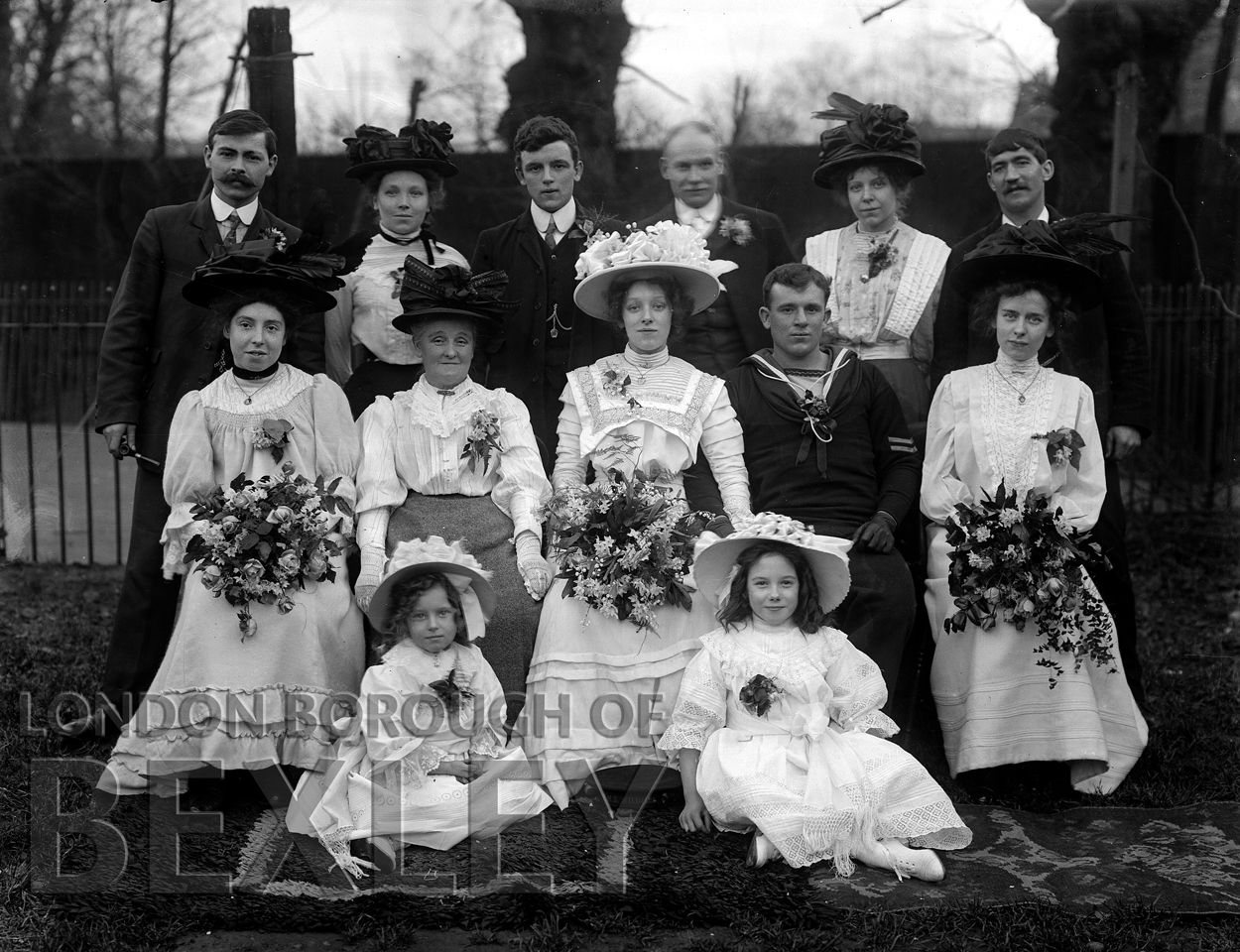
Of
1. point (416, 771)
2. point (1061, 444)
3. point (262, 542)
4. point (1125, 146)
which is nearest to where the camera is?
point (416, 771)

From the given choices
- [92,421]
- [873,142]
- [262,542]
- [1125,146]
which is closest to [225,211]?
[262,542]

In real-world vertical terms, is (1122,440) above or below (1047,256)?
below

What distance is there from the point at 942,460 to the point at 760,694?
1596 millimetres

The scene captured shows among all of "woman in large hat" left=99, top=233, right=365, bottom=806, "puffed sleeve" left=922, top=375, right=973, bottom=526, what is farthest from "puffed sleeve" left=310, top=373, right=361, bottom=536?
"puffed sleeve" left=922, top=375, right=973, bottom=526

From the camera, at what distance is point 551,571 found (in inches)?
197

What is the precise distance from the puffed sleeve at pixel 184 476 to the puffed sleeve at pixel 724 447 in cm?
202

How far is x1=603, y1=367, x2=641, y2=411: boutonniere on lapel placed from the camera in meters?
5.30

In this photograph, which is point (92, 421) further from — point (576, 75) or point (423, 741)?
point (423, 741)

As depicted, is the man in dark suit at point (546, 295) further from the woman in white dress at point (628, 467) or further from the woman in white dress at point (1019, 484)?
the woman in white dress at point (1019, 484)

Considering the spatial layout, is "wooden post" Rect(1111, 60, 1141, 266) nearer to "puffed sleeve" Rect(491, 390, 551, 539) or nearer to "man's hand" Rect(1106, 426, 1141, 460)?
"man's hand" Rect(1106, 426, 1141, 460)

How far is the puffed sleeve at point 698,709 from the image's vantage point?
14.5ft

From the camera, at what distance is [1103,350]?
→ 5895mm

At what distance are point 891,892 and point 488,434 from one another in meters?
2.34

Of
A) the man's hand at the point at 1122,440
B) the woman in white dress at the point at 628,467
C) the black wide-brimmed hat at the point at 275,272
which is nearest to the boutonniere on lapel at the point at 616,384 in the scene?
the woman in white dress at the point at 628,467
